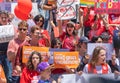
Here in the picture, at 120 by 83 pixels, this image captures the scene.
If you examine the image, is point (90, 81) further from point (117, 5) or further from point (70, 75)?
point (117, 5)

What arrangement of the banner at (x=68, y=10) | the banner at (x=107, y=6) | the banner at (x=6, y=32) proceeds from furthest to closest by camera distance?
1. the banner at (x=107, y=6)
2. the banner at (x=68, y=10)
3. the banner at (x=6, y=32)

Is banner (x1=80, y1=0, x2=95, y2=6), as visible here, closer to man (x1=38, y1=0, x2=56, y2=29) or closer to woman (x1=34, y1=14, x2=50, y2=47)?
man (x1=38, y1=0, x2=56, y2=29)

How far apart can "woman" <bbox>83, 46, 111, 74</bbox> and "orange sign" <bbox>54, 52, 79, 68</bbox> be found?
51cm

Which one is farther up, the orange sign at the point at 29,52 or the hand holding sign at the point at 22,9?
the hand holding sign at the point at 22,9

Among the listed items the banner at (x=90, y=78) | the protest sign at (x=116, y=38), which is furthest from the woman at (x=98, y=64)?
the protest sign at (x=116, y=38)

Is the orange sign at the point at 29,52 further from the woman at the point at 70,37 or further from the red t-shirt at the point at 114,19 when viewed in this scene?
the red t-shirt at the point at 114,19

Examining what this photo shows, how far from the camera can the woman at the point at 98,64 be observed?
8383 mm

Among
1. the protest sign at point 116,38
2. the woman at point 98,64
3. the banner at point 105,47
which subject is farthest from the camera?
the protest sign at point 116,38

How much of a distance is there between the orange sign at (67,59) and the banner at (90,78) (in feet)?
3.34

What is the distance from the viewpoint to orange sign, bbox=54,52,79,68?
29.1ft

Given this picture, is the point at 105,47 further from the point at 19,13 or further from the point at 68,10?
the point at 19,13

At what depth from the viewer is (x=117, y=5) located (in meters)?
10.8

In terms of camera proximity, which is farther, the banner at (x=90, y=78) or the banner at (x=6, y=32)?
the banner at (x=6, y=32)

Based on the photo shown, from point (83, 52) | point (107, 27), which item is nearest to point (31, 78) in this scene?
point (83, 52)
